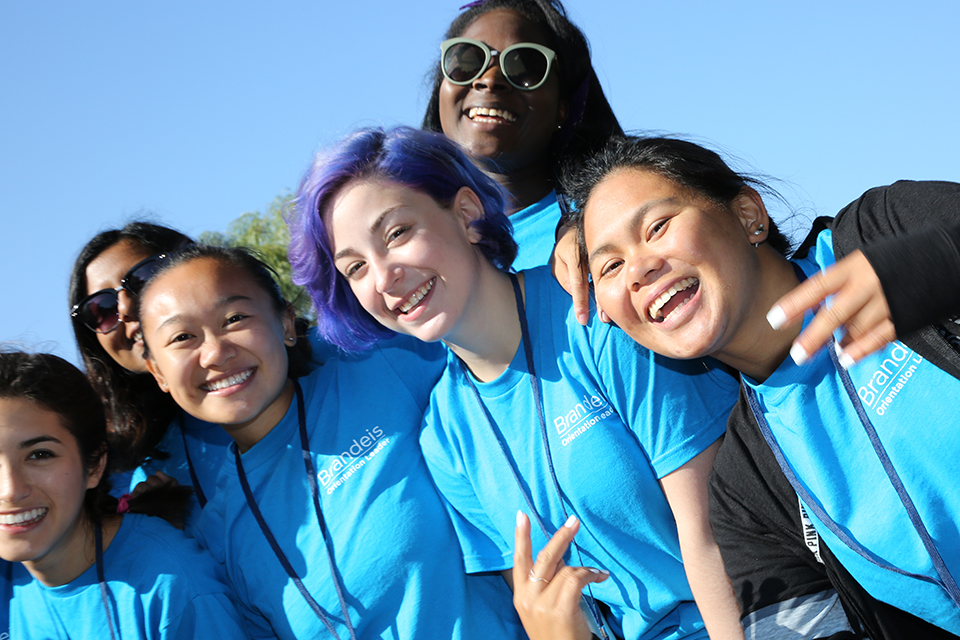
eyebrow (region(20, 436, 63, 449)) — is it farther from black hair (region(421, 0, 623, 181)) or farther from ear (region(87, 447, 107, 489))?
black hair (region(421, 0, 623, 181))

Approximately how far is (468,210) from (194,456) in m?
1.92

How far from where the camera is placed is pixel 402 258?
10.6 feet

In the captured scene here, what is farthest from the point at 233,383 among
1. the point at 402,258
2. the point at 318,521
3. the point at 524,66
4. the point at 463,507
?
the point at 524,66

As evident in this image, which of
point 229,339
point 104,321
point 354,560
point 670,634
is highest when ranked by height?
point 104,321

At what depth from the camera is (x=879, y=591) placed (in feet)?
9.00

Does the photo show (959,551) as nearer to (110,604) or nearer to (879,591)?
(879,591)

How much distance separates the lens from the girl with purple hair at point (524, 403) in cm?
303

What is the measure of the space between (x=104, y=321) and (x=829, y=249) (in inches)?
140

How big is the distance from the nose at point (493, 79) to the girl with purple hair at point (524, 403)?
936 mm

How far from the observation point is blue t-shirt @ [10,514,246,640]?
3.47 meters

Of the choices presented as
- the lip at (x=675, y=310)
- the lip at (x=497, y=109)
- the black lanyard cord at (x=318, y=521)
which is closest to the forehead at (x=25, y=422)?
the black lanyard cord at (x=318, y=521)

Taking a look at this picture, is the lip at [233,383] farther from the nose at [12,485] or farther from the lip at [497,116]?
the lip at [497,116]

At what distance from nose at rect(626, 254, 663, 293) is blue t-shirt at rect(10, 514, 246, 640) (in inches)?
86.6

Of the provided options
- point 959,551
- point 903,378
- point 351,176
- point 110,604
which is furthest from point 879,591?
point 110,604
